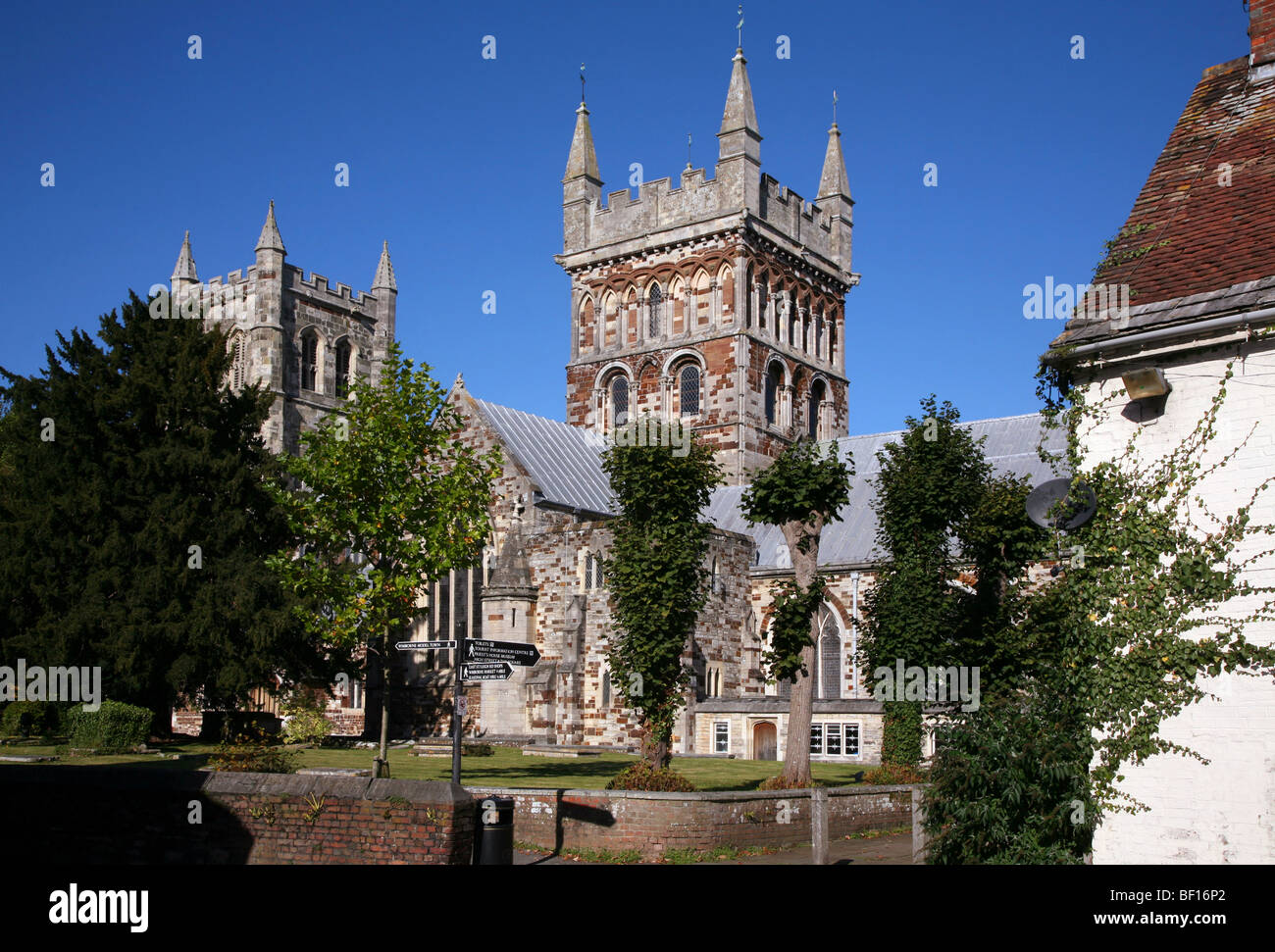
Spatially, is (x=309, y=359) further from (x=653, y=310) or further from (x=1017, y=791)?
(x=1017, y=791)

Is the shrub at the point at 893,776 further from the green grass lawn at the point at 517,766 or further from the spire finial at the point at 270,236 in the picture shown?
the spire finial at the point at 270,236

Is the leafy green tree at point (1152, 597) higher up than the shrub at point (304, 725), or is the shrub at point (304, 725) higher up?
the leafy green tree at point (1152, 597)

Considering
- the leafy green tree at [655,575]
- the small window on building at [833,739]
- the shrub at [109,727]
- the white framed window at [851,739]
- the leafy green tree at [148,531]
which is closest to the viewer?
the leafy green tree at [655,575]

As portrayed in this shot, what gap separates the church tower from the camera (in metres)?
50.7

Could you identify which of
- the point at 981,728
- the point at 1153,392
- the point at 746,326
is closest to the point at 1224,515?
the point at 1153,392

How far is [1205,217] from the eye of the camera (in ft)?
44.3

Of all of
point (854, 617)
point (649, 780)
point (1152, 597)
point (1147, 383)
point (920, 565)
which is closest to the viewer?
point (1152, 597)

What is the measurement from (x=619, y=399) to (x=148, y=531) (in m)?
24.7

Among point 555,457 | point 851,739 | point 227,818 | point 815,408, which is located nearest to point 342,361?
point 815,408

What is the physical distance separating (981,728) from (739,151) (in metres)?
41.1

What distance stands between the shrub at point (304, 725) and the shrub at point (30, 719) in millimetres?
6070

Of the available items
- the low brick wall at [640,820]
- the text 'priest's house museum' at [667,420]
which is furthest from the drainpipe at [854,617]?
the low brick wall at [640,820]

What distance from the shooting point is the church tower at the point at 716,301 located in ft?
166
